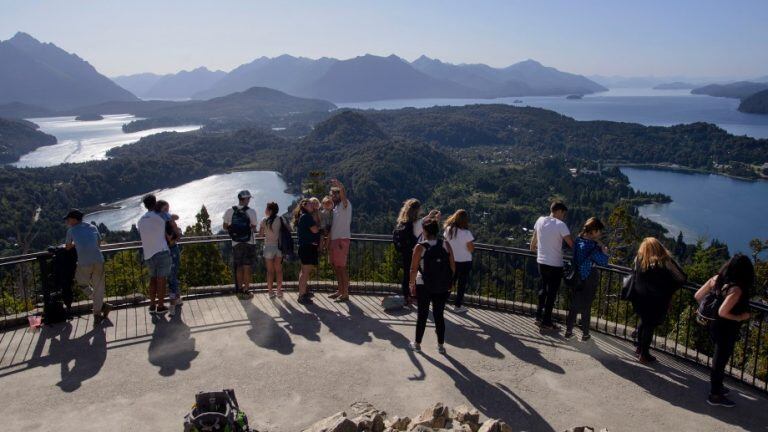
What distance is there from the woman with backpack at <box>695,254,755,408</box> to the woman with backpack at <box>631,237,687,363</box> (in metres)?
0.34

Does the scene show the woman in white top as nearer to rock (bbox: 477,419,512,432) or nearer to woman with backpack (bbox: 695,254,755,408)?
rock (bbox: 477,419,512,432)

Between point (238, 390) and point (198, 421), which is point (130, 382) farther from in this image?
point (198, 421)

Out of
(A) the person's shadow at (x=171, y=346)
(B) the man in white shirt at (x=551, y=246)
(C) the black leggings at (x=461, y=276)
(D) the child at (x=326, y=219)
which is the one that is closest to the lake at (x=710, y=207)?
(C) the black leggings at (x=461, y=276)

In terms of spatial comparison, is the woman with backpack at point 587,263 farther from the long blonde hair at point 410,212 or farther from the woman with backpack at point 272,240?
the woman with backpack at point 272,240

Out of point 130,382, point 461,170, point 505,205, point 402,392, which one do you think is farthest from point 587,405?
point 461,170

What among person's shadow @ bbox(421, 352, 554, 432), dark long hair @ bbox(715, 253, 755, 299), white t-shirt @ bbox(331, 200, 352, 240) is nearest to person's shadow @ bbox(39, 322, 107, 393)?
white t-shirt @ bbox(331, 200, 352, 240)

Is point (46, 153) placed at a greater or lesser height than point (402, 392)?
lesser

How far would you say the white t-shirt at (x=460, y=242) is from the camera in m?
7.43

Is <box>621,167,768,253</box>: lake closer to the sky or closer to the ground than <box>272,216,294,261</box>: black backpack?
closer to the ground

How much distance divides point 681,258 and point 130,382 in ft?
277

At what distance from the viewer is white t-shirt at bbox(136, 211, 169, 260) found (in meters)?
7.57

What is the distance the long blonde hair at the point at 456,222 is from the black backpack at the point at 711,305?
287cm

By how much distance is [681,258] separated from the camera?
77188 mm

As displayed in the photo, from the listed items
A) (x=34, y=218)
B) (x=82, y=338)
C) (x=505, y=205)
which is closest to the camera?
(x=82, y=338)
